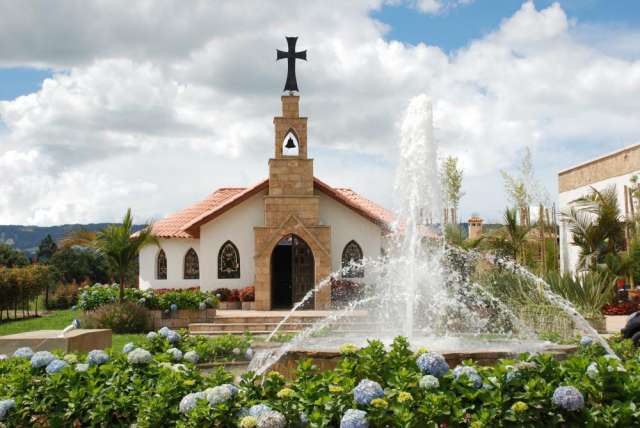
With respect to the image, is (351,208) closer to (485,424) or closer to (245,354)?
(245,354)

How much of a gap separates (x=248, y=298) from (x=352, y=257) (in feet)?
12.7

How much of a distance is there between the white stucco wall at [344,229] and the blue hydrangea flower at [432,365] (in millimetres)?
17359

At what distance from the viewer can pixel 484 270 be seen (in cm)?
1970

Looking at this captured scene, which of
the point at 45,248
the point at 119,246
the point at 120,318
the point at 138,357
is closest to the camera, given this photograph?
the point at 138,357

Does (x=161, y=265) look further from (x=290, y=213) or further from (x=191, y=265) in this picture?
(x=290, y=213)

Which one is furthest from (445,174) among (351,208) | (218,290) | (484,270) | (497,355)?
(497,355)

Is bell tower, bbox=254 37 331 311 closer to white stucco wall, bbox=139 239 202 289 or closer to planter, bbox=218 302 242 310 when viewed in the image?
planter, bbox=218 302 242 310

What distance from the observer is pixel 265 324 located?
18.3 metres

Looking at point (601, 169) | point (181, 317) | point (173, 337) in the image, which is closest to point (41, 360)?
point (173, 337)

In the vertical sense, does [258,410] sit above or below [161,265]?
below

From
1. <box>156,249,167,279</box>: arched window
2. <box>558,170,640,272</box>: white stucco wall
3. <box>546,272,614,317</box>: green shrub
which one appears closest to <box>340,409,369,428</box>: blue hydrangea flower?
<box>546,272,614,317</box>: green shrub

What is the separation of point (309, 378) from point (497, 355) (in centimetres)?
275

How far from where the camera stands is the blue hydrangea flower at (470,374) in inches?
202

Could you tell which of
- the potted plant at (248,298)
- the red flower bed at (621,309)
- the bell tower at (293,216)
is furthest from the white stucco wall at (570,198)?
the potted plant at (248,298)
